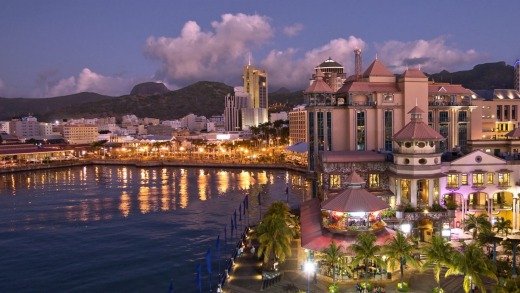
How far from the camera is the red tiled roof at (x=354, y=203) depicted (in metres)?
33.9

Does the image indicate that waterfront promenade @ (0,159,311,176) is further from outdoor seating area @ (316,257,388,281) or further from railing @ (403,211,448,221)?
outdoor seating area @ (316,257,388,281)

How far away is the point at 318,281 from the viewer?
31344 mm

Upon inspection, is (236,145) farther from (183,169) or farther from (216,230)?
(216,230)

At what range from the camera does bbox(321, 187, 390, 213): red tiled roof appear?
33.9 metres

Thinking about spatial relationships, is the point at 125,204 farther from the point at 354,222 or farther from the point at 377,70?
the point at 354,222

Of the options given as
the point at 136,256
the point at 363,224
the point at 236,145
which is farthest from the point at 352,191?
the point at 236,145

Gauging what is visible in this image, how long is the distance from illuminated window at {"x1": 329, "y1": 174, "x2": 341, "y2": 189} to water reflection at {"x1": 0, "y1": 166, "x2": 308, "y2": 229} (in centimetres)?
2730

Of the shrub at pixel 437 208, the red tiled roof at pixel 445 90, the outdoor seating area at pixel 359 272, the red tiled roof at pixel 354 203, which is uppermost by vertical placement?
the red tiled roof at pixel 445 90

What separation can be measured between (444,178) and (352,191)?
12837mm

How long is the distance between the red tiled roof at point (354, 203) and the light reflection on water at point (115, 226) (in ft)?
42.3

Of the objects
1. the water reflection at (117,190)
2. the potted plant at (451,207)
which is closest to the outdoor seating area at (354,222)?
the potted plant at (451,207)

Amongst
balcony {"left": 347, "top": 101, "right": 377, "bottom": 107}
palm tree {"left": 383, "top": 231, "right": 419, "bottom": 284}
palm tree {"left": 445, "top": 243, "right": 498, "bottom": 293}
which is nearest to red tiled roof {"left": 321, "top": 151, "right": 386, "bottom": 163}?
balcony {"left": 347, "top": 101, "right": 377, "bottom": 107}

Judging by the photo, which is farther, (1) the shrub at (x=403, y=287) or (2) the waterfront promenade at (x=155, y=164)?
(2) the waterfront promenade at (x=155, y=164)

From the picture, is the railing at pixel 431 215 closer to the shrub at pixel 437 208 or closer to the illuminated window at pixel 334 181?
the shrub at pixel 437 208
